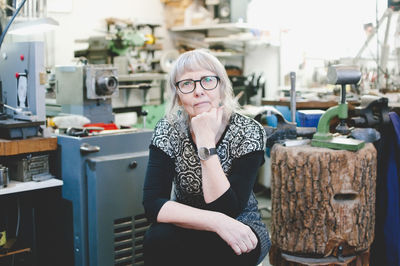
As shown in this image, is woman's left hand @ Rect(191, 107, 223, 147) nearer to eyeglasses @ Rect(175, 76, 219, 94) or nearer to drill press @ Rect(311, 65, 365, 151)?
eyeglasses @ Rect(175, 76, 219, 94)

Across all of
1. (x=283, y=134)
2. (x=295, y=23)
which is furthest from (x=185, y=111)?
(x=295, y=23)

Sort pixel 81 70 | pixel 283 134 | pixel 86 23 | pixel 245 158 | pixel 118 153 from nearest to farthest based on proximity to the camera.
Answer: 1. pixel 245 158
2. pixel 283 134
3. pixel 118 153
4. pixel 81 70
5. pixel 86 23

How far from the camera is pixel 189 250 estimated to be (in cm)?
164

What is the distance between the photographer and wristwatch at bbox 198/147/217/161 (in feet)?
5.51

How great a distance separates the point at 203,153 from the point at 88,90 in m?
1.19

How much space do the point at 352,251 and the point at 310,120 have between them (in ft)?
2.28

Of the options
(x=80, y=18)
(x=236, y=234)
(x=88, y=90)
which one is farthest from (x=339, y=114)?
(x=80, y=18)

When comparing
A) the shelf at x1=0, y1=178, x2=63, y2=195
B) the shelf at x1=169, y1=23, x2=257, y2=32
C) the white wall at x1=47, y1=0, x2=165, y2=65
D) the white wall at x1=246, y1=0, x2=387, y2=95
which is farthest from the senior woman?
the white wall at x1=246, y1=0, x2=387, y2=95

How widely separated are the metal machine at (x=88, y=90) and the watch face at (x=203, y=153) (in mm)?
1121

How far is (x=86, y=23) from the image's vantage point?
15.5 feet

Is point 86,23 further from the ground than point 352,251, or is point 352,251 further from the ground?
point 86,23

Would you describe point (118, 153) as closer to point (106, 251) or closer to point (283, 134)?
point (106, 251)

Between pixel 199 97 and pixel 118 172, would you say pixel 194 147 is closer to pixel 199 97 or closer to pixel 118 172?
pixel 199 97

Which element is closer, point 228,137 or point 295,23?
point 228,137
